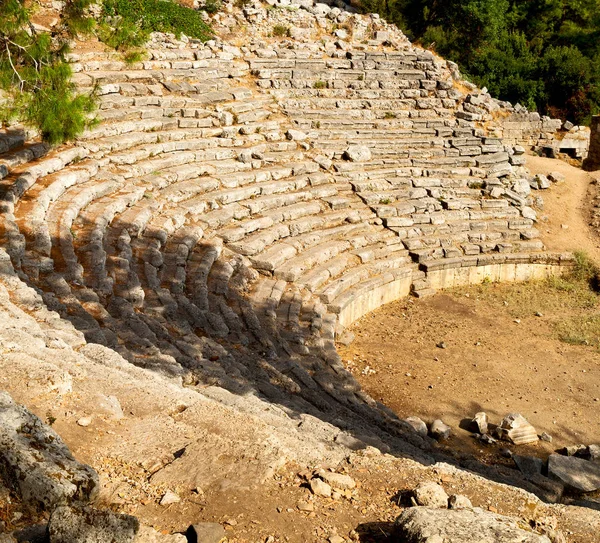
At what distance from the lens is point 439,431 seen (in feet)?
31.2

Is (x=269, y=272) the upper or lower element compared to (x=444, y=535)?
A: lower

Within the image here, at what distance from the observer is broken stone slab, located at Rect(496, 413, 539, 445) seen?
31.6 ft

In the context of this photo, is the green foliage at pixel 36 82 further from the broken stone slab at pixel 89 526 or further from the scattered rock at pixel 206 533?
the broken stone slab at pixel 89 526

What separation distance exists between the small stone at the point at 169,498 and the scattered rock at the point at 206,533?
0.97 feet

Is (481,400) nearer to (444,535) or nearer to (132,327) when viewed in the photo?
(132,327)

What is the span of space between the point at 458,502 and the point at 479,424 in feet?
18.6

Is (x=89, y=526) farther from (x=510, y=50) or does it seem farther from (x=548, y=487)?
(x=510, y=50)

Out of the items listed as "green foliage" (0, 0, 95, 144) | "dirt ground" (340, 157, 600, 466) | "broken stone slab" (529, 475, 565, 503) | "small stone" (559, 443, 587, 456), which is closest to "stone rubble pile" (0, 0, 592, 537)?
"dirt ground" (340, 157, 600, 466)

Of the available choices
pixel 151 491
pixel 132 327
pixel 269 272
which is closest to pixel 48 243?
pixel 132 327

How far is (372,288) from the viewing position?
43.4ft

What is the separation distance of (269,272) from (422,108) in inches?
307

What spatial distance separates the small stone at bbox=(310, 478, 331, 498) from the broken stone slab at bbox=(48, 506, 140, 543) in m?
1.24

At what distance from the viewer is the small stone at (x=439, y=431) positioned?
9500 millimetres

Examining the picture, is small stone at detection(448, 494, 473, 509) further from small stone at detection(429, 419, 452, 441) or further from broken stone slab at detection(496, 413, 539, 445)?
broken stone slab at detection(496, 413, 539, 445)
